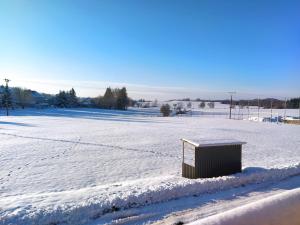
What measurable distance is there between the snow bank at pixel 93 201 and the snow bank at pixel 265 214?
417 cm

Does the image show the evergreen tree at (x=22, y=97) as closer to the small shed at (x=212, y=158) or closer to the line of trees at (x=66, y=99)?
the line of trees at (x=66, y=99)

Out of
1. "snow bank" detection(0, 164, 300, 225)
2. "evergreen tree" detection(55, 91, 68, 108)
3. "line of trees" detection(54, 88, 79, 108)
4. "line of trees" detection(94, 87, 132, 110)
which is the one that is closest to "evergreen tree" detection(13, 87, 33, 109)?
"line of trees" detection(54, 88, 79, 108)

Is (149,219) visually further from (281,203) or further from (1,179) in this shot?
(1,179)

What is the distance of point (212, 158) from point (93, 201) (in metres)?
3.94

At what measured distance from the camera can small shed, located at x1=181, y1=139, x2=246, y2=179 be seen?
816 cm

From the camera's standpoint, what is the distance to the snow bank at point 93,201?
5.14 metres

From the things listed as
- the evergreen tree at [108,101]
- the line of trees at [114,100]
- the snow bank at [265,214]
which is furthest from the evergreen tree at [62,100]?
the snow bank at [265,214]

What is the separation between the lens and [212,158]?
27.3ft

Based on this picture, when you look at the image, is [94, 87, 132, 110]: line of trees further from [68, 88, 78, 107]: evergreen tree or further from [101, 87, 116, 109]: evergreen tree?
[68, 88, 78, 107]: evergreen tree

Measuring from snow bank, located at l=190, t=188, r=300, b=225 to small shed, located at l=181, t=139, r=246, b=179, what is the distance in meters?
6.34

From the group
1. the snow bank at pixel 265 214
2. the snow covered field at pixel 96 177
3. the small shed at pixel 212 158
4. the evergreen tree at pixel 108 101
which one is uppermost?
the evergreen tree at pixel 108 101

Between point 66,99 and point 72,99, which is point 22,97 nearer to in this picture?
point 66,99

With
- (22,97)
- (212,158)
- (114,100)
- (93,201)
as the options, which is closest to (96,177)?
(93,201)

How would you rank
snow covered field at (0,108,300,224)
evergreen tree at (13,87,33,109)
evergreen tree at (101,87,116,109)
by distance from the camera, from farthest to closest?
evergreen tree at (101,87,116,109)
evergreen tree at (13,87,33,109)
snow covered field at (0,108,300,224)
